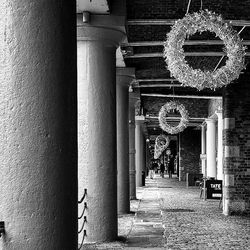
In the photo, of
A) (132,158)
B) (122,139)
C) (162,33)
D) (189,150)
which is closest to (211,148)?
(132,158)

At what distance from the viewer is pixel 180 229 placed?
36.4ft

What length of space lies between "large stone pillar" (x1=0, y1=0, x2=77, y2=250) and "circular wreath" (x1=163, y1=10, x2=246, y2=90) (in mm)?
5091

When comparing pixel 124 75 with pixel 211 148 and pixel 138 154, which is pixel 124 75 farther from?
pixel 211 148

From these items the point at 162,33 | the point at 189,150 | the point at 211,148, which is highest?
the point at 162,33

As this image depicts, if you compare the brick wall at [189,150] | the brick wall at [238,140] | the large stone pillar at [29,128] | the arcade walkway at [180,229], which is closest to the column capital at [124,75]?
the brick wall at [238,140]

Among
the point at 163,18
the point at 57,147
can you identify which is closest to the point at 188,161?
the point at 163,18

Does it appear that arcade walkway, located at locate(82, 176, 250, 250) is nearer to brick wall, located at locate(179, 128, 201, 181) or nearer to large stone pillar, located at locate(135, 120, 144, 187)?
large stone pillar, located at locate(135, 120, 144, 187)

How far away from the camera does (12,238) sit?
2.74m

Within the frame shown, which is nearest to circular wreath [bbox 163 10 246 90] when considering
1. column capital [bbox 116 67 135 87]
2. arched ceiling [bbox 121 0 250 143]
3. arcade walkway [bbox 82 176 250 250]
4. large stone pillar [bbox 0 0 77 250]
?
arched ceiling [bbox 121 0 250 143]

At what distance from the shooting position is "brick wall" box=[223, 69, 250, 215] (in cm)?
1418

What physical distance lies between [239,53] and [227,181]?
6.67m

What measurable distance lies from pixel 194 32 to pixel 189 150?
30.1 meters

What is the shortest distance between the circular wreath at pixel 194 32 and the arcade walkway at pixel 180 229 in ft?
8.46

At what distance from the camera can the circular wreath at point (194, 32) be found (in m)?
7.70
